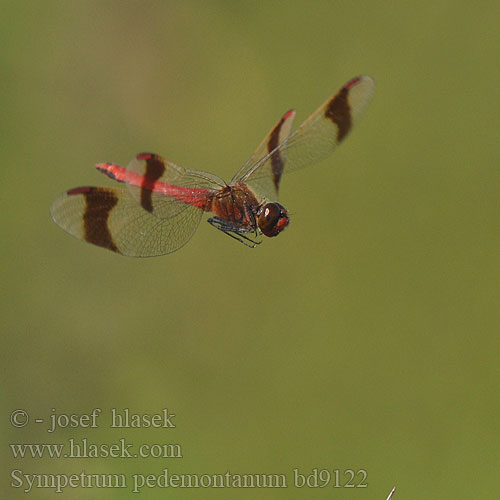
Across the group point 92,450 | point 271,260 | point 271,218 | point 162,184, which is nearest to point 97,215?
point 162,184

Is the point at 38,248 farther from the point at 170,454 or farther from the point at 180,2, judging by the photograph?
the point at 180,2

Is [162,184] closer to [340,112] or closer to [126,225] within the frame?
[126,225]

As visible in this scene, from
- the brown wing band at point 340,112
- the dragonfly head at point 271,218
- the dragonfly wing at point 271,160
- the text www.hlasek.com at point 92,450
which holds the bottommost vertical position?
the text www.hlasek.com at point 92,450

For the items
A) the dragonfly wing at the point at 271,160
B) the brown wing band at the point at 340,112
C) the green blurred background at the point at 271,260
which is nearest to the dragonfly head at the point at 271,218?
the dragonfly wing at the point at 271,160

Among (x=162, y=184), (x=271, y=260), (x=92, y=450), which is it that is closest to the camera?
(x=162, y=184)

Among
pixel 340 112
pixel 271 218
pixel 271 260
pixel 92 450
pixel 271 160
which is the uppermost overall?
pixel 271 260

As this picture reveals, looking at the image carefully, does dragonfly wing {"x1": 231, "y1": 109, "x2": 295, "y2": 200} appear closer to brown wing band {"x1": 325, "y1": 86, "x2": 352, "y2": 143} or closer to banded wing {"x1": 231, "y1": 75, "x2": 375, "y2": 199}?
A: banded wing {"x1": 231, "y1": 75, "x2": 375, "y2": 199}

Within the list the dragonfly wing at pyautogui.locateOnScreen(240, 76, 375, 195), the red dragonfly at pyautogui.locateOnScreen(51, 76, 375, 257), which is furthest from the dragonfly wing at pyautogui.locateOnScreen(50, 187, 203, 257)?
the dragonfly wing at pyautogui.locateOnScreen(240, 76, 375, 195)

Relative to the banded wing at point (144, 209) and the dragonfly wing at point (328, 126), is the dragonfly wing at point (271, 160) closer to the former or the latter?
the dragonfly wing at point (328, 126)
